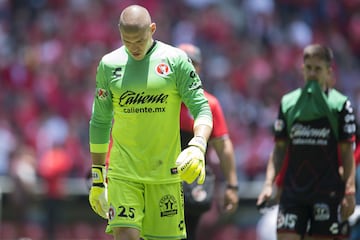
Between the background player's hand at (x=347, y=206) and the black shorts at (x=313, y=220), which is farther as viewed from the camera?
the black shorts at (x=313, y=220)

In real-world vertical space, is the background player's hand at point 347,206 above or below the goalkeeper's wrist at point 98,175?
below

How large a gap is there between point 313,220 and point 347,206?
0.38 meters

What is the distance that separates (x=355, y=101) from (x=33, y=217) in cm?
594

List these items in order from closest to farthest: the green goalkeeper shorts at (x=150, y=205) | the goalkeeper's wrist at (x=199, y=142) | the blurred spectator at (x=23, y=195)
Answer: the goalkeeper's wrist at (x=199, y=142) → the green goalkeeper shorts at (x=150, y=205) → the blurred spectator at (x=23, y=195)

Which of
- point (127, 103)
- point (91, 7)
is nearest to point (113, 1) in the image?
point (91, 7)

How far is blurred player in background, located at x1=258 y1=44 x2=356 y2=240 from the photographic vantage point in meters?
9.82

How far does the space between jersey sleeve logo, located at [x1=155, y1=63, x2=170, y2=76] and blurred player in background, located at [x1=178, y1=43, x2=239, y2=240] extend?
1.78 metres

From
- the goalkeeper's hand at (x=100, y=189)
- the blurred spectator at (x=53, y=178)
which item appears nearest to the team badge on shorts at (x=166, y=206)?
the goalkeeper's hand at (x=100, y=189)

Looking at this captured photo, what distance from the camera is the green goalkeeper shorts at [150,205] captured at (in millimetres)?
8266

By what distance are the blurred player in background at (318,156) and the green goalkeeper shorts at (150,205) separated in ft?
6.21

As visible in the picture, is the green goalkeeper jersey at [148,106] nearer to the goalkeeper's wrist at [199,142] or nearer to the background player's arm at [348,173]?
the goalkeeper's wrist at [199,142]

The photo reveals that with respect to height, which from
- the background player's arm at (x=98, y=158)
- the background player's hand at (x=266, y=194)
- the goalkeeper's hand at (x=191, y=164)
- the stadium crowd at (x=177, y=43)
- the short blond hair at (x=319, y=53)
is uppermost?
the stadium crowd at (x=177, y=43)

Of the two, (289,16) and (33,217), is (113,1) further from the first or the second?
(33,217)

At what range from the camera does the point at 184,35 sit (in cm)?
1988
